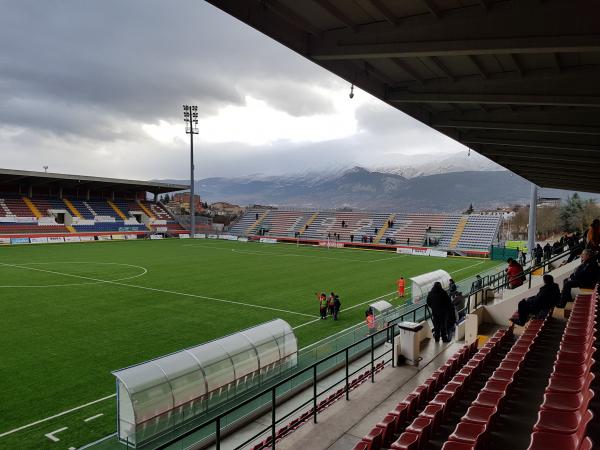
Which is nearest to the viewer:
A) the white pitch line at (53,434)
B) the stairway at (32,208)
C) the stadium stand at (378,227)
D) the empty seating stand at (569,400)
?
the empty seating stand at (569,400)

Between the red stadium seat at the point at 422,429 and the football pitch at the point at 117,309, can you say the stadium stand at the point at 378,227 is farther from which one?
the red stadium seat at the point at 422,429

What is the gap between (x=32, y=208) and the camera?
53.8 m

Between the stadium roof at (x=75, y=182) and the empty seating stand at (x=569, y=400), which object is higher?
the stadium roof at (x=75, y=182)

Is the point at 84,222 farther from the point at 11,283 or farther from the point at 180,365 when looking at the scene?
the point at 180,365

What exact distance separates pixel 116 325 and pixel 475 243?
40695 mm

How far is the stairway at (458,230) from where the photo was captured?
4903cm

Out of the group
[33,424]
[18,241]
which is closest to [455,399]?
[33,424]

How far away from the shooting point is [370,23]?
6207 millimetres

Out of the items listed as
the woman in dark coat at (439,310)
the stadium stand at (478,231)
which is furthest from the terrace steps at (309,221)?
the woman in dark coat at (439,310)

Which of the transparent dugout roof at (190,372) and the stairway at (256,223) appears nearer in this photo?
the transparent dugout roof at (190,372)

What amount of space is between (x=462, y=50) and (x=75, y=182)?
59.9m

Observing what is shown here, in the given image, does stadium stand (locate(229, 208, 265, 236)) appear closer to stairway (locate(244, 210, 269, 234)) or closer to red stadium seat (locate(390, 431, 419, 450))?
stairway (locate(244, 210, 269, 234))

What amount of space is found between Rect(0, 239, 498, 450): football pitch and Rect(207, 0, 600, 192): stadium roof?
819 cm

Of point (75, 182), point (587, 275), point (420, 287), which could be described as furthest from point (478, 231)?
point (75, 182)
